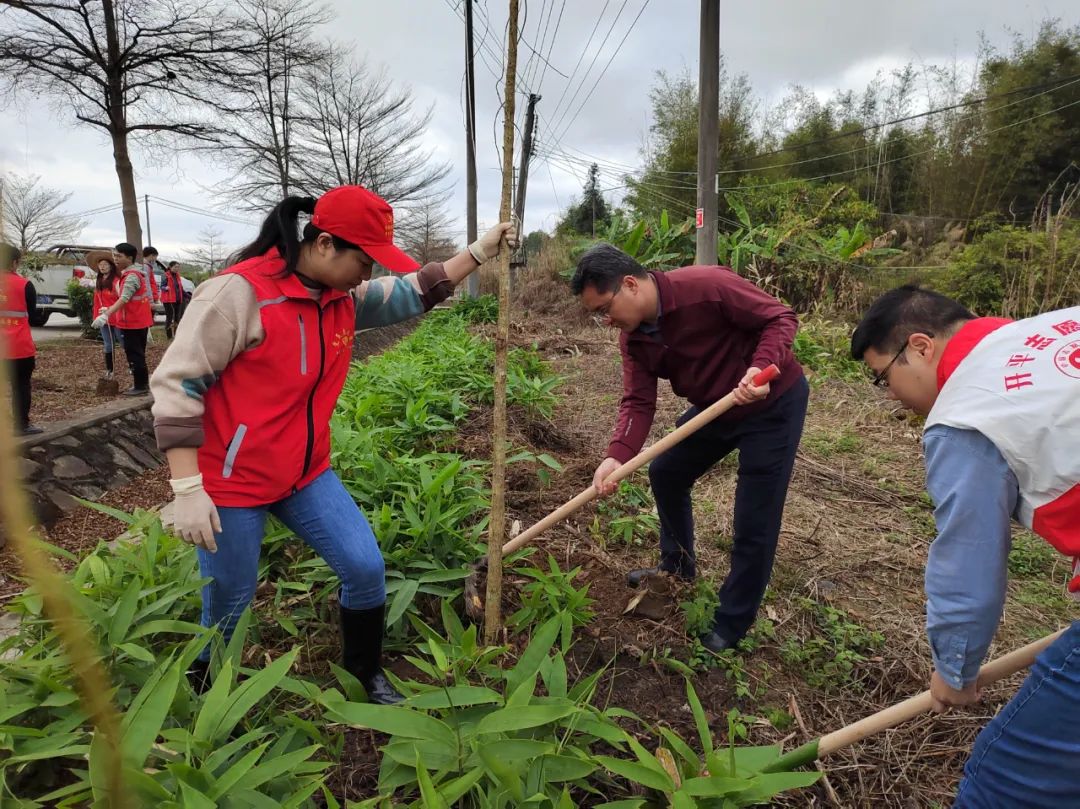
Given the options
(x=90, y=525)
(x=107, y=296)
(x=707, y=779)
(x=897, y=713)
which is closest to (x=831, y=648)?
(x=897, y=713)

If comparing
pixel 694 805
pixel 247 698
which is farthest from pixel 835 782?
pixel 247 698

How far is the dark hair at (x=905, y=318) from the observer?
57.4 inches

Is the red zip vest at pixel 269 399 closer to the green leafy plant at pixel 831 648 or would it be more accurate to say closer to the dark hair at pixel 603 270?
the dark hair at pixel 603 270

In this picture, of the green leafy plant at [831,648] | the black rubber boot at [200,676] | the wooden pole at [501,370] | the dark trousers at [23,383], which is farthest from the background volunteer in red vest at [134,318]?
the green leafy plant at [831,648]

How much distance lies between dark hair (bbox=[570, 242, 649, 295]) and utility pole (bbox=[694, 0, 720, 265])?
221 inches

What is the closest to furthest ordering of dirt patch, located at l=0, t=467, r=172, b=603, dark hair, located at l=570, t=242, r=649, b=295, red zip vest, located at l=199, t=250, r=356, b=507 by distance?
red zip vest, located at l=199, t=250, r=356, b=507 < dark hair, located at l=570, t=242, r=649, b=295 < dirt patch, located at l=0, t=467, r=172, b=603

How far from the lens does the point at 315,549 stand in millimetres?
1950

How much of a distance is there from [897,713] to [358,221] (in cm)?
194

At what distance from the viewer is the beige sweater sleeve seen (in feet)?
5.26

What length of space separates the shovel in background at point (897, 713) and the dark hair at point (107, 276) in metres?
7.58

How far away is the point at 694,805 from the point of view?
1.41 m

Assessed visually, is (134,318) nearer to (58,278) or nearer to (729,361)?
(729,361)

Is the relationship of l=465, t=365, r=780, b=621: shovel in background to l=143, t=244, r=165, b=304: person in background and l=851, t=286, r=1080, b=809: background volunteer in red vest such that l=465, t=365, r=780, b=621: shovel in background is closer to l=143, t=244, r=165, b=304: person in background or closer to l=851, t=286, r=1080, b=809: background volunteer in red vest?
l=851, t=286, r=1080, b=809: background volunteer in red vest

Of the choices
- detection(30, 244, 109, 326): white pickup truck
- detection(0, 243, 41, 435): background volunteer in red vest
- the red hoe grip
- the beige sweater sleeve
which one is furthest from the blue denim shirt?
detection(30, 244, 109, 326): white pickup truck
